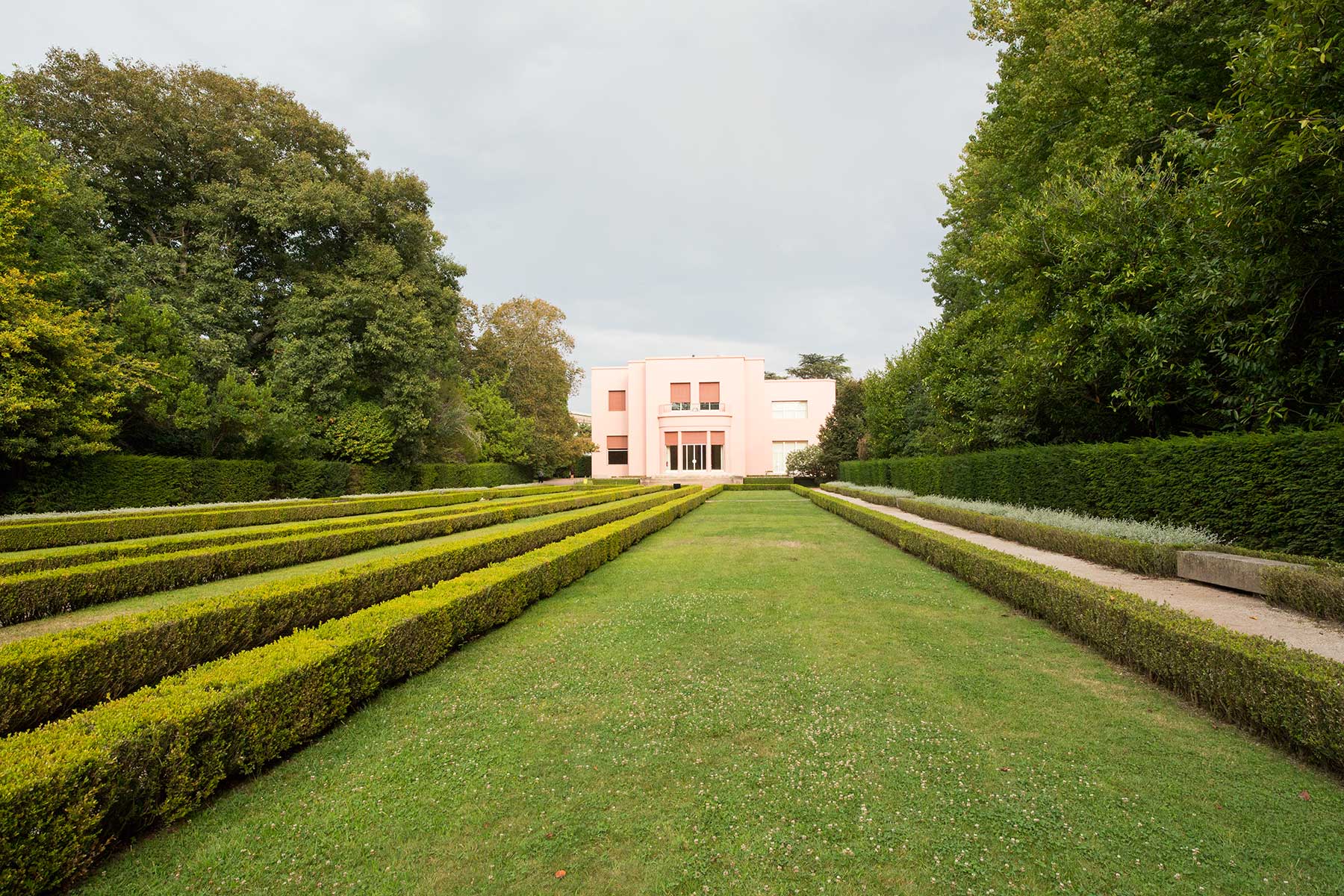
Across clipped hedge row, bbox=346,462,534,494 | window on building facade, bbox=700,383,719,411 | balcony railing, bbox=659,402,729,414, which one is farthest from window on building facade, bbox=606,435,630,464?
clipped hedge row, bbox=346,462,534,494

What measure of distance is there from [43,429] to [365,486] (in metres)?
12.2

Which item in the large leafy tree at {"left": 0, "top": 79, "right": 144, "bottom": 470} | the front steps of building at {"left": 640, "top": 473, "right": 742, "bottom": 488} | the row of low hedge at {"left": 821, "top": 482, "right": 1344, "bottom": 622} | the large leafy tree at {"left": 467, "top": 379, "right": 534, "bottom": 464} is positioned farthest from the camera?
the front steps of building at {"left": 640, "top": 473, "right": 742, "bottom": 488}

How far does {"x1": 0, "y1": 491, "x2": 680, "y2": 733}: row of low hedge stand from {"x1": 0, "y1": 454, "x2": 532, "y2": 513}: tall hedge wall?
15440 mm

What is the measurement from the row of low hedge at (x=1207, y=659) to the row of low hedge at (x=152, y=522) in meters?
15.4

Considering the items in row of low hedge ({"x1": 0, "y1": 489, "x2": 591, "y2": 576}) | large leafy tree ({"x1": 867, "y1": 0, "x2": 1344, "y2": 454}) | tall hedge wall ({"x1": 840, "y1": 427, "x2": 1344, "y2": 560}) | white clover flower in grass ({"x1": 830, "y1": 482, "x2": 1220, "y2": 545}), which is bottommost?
row of low hedge ({"x1": 0, "y1": 489, "x2": 591, "y2": 576})

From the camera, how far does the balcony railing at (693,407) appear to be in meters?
45.8

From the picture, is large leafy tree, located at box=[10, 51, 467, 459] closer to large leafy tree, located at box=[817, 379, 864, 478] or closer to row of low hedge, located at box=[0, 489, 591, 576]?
row of low hedge, located at box=[0, 489, 591, 576]

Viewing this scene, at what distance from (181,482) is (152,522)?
8.11 meters

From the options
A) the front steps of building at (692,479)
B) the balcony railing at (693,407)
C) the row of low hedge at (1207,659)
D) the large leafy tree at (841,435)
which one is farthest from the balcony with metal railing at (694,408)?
the row of low hedge at (1207,659)

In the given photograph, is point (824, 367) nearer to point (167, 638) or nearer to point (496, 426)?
point (496, 426)

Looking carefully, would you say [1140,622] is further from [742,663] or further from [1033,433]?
[1033,433]

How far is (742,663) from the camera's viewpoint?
441 cm

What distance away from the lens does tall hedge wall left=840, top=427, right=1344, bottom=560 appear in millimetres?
6270

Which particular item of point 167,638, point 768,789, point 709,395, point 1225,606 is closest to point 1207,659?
point 1225,606
